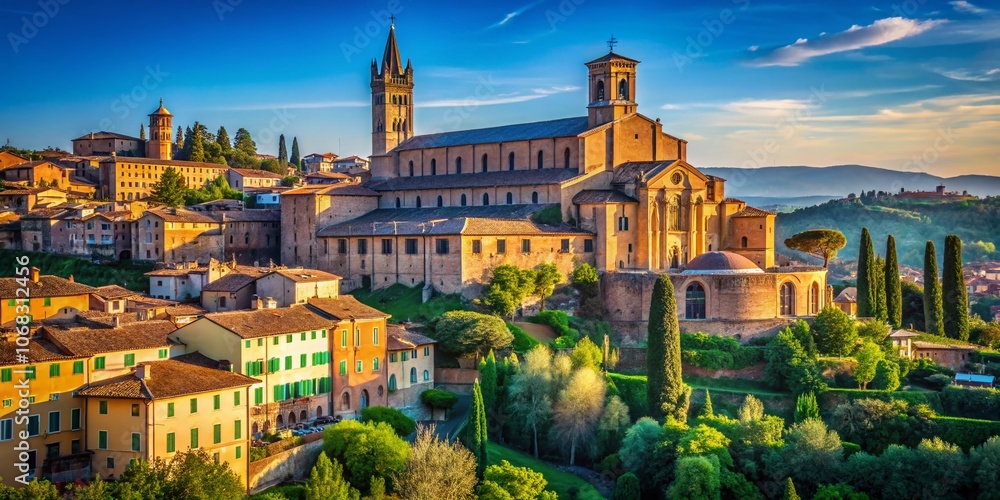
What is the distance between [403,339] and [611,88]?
24089 millimetres

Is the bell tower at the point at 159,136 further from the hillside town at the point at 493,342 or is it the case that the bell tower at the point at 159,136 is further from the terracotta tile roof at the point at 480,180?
the terracotta tile roof at the point at 480,180

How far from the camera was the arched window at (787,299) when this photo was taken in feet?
186

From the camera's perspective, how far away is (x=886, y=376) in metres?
50.1

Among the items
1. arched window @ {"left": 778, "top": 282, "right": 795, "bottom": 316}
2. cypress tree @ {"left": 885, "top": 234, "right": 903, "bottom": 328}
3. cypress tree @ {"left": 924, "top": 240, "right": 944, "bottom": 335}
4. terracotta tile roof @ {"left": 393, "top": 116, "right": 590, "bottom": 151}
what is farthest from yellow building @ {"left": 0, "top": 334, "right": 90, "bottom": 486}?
cypress tree @ {"left": 924, "top": 240, "right": 944, "bottom": 335}

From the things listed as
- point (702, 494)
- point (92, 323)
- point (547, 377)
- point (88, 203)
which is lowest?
point (702, 494)

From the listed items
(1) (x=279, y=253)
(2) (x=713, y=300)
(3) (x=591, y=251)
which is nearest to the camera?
(2) (x=713, y=300)

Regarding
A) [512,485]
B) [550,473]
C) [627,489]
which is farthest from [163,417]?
[627,489]

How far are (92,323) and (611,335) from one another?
27.3 meters

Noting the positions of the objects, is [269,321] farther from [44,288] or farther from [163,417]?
[163,417]

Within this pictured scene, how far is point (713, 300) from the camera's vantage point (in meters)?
56.0

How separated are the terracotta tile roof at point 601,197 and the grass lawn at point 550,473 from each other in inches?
760

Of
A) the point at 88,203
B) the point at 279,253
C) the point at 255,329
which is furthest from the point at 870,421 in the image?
the point at 88,203

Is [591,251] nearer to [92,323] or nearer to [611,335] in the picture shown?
[611,335]

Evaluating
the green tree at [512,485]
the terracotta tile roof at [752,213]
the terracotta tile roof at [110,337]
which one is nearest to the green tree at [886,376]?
the terracotta tile roof at [752,213]
